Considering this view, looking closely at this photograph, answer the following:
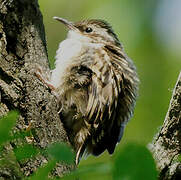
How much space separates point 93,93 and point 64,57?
0.69m

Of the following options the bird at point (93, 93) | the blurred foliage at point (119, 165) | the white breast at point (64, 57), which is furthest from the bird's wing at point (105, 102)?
the blurred foliage at point (119, 165)

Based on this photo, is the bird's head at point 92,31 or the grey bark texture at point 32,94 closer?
the grey bark texture at point 32,94

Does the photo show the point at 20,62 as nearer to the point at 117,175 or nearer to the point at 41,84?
the point at 41,84

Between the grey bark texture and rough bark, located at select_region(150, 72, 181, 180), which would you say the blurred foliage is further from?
rough bark, located at select_region(150, 72, 181, 180)

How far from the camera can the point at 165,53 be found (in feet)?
26.1

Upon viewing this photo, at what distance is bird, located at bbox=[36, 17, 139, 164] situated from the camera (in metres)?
4.45

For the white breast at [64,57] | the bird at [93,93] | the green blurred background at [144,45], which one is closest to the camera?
the bird at [93,93]

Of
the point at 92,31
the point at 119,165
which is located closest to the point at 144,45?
the point at 92,31

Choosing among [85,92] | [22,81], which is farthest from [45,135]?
[85,92]

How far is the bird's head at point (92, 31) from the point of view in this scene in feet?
19.7

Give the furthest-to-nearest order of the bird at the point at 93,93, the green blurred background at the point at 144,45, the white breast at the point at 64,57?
the green blurred background at the point at 144,45
the white breast at the point at 64,57
the bird at the point at 93,93

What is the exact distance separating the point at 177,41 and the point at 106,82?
368cm

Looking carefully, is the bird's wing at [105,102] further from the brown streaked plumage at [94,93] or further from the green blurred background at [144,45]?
the green blurred background at [144,45]

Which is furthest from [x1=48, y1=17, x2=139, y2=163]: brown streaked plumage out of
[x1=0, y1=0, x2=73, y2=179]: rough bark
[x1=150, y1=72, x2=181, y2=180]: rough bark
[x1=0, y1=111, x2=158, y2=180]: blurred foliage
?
[x1=0, y1=111, x2=158, y2=180]: blurred foliage
